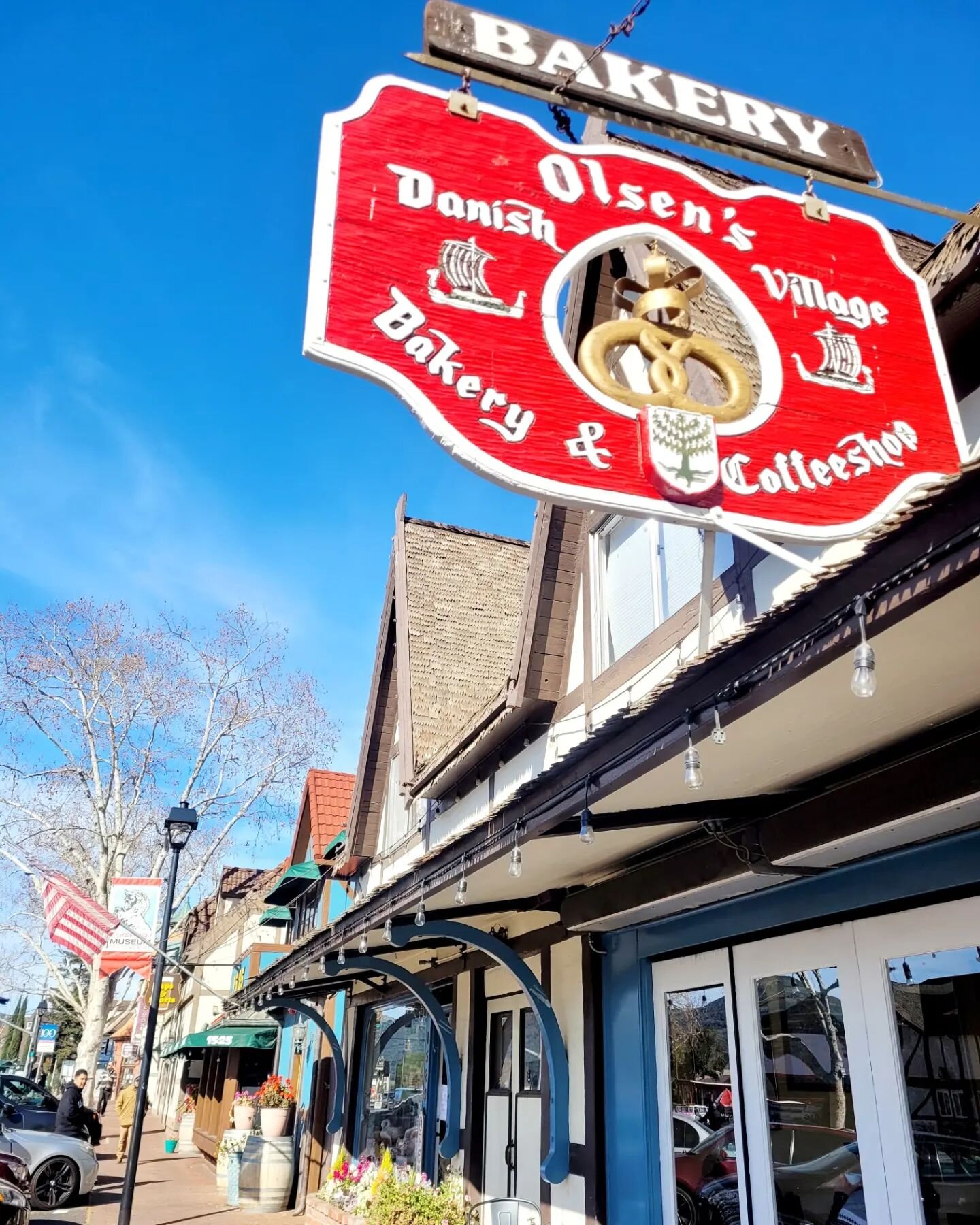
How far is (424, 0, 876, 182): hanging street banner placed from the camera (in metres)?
3.71

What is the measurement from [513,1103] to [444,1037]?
133 centimetres

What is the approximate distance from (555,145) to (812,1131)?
5059mm

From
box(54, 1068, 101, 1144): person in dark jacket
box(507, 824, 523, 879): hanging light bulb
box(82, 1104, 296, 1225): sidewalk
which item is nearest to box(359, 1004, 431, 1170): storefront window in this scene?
box(82, 1104, 296, 1225): sidewalk

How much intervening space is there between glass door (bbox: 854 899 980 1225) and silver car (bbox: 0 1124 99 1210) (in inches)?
529

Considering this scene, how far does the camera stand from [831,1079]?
16.4ft

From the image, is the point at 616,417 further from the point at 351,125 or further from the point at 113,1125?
the point at 113,1125

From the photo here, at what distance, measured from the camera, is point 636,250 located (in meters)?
6.88

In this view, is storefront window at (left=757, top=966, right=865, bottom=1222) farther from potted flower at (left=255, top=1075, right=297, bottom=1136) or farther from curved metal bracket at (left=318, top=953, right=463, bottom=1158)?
potted flower at (left=255, top=1075, right=297, bottom=1136)

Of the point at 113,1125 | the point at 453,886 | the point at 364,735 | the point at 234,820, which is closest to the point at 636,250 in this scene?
the point at 453,886

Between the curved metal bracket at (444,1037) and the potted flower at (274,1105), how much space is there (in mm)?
6581

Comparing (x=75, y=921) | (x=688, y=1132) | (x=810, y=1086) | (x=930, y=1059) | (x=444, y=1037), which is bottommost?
(x=688, y=1132)

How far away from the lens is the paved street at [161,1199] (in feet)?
42.2

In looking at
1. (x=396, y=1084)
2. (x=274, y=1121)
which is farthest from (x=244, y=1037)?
(x=396, y=1084)

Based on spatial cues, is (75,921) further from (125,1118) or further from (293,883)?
(125,1118)
